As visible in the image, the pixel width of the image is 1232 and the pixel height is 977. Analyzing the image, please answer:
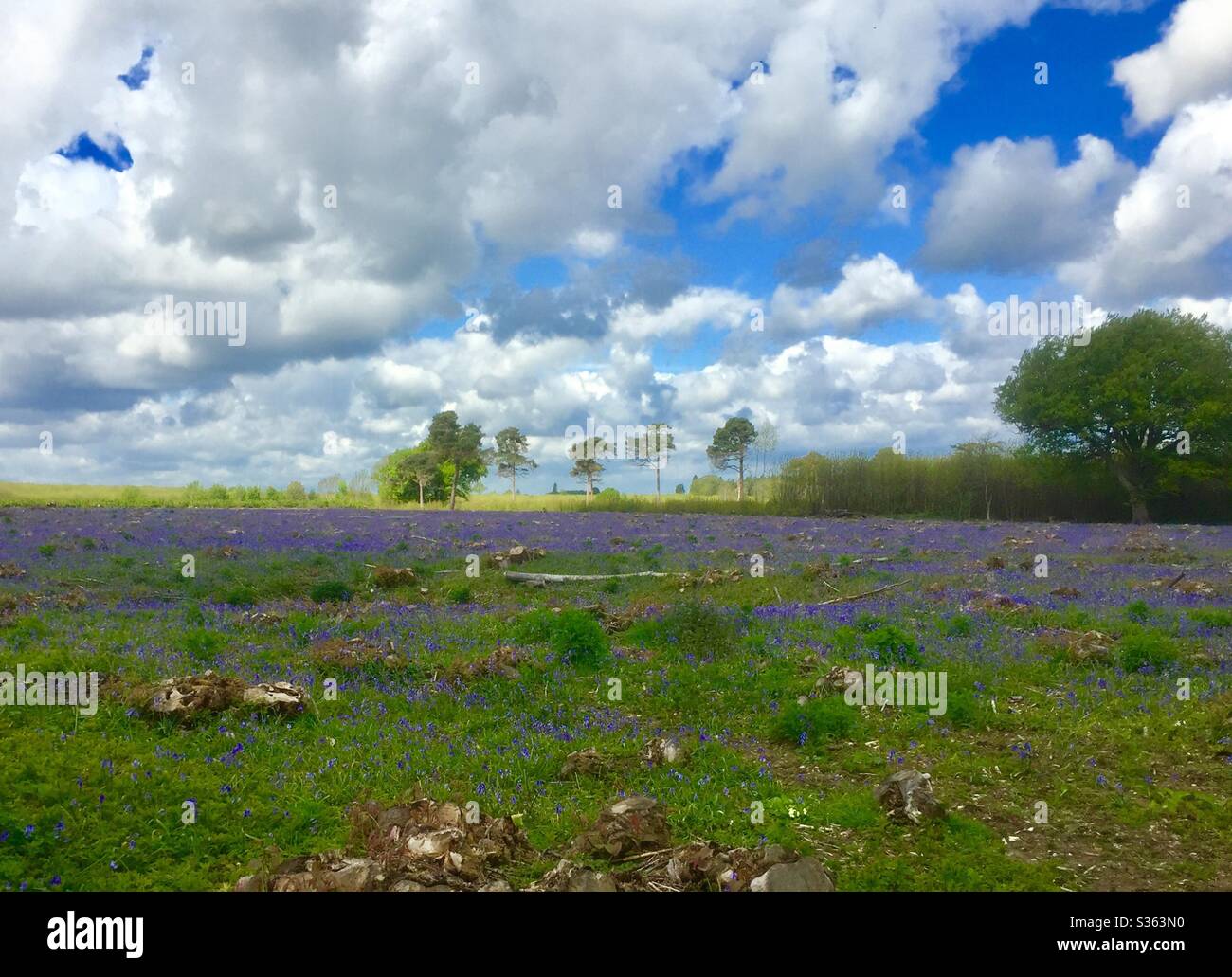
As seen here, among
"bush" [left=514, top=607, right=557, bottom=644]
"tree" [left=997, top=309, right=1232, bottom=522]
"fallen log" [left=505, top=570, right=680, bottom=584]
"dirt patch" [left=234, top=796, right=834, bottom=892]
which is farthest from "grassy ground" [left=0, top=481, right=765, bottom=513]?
"dirt patch" [left=234, top=796, right=834, bottom=892]

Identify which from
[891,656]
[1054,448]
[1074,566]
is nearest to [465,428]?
[1054,448]

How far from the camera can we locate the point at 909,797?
5.66m

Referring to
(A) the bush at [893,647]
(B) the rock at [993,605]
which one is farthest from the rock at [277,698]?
(B) the rock at [993,605]

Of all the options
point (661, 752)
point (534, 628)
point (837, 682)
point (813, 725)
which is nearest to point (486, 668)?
point (534, 628)

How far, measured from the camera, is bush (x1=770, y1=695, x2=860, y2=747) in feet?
24.3

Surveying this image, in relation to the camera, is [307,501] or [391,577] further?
[307,501]

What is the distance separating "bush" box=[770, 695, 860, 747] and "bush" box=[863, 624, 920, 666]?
2.27m

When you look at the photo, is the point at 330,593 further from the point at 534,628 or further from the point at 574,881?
the point at 574,881

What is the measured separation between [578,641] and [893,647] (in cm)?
432

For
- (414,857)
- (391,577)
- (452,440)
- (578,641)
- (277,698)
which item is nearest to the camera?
(414,857)

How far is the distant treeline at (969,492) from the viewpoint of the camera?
1975 inches

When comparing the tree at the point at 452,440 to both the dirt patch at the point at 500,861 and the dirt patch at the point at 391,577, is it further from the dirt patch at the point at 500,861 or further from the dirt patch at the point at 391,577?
the dirt patch at the point at 500,861

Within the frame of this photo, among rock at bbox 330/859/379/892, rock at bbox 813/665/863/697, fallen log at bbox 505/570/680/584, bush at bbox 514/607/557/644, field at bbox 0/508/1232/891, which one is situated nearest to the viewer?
rock at bbox 330/859/379/892

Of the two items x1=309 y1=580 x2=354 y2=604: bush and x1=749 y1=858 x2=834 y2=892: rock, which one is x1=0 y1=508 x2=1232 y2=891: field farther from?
x1=749 y1=858 x2=834 y2=892: rock
